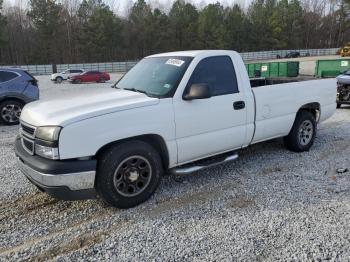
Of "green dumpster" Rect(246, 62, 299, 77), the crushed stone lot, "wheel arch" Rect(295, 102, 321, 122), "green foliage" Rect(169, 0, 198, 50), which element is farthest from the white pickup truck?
"green foliage" Rect(169, 0, 198, 50)

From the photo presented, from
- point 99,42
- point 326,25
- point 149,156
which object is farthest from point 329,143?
point 326,25

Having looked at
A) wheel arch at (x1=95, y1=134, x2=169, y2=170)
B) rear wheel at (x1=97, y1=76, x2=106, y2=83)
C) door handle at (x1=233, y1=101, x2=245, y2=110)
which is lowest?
rear wheel at (x1=97, y1=76, x2=106, y2=83)

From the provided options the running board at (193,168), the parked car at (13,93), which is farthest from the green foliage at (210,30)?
the running board at (193,168)

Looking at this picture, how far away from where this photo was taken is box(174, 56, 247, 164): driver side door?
407 cm

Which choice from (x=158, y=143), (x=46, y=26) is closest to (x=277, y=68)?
(x=158, y=143)

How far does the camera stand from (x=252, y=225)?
3.47m

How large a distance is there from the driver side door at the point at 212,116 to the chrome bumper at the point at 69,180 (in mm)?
1164

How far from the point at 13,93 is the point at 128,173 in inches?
273

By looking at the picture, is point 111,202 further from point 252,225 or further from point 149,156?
point 252,225

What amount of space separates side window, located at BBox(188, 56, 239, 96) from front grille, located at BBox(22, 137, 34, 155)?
2.00m

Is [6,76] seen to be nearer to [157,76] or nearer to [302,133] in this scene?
[157,76]

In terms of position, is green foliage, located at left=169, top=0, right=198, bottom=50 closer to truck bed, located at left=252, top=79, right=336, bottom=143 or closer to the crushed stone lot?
truck bed, located at left=252, top=79, right=336, bottom=143

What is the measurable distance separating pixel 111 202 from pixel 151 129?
3.05ft

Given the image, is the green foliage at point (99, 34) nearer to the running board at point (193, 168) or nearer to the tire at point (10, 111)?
the tire at point (10, 111)
